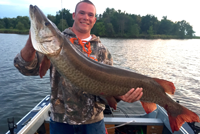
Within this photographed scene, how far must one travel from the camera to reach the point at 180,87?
10570 mm

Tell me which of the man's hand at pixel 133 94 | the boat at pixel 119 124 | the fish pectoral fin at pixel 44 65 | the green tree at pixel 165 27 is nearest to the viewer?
the fish pectoral fin at pixel 44 65

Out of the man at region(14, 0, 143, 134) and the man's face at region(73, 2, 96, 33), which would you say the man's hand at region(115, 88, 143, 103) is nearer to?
the man at region(14, 0, 143, 134)

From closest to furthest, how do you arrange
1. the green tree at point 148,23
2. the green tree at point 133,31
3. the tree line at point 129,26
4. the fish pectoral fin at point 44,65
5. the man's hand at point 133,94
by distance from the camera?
1. the fish pectoral fin at point 44,65
2. the man's hand at point 133,94
3. the tree line at point 129,26
4. the green tree at point 133,31
5. the green tree at point 148,23

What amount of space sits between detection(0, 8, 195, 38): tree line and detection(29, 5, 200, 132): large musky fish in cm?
5823

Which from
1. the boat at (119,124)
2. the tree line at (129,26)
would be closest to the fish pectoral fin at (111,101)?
the boat at (119,124)

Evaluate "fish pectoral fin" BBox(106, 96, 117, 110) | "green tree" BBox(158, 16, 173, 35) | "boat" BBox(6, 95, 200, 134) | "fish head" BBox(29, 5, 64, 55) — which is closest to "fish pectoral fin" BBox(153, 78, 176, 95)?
"fish pectoral fin" BBox(106, 96, 117, 110)

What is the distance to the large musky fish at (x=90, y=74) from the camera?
174 centimetres

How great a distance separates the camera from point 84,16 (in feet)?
7.65

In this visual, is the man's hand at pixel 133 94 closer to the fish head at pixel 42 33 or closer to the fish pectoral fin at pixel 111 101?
the fish pectoral fin at pixel 111 101

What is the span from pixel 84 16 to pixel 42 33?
2.72ft

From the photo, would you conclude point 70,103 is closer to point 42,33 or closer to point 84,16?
point 42,33

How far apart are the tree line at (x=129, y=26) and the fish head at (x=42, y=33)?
192ft

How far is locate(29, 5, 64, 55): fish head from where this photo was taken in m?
1.71

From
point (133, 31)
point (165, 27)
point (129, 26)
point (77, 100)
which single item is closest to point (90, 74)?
point (77, 100)
